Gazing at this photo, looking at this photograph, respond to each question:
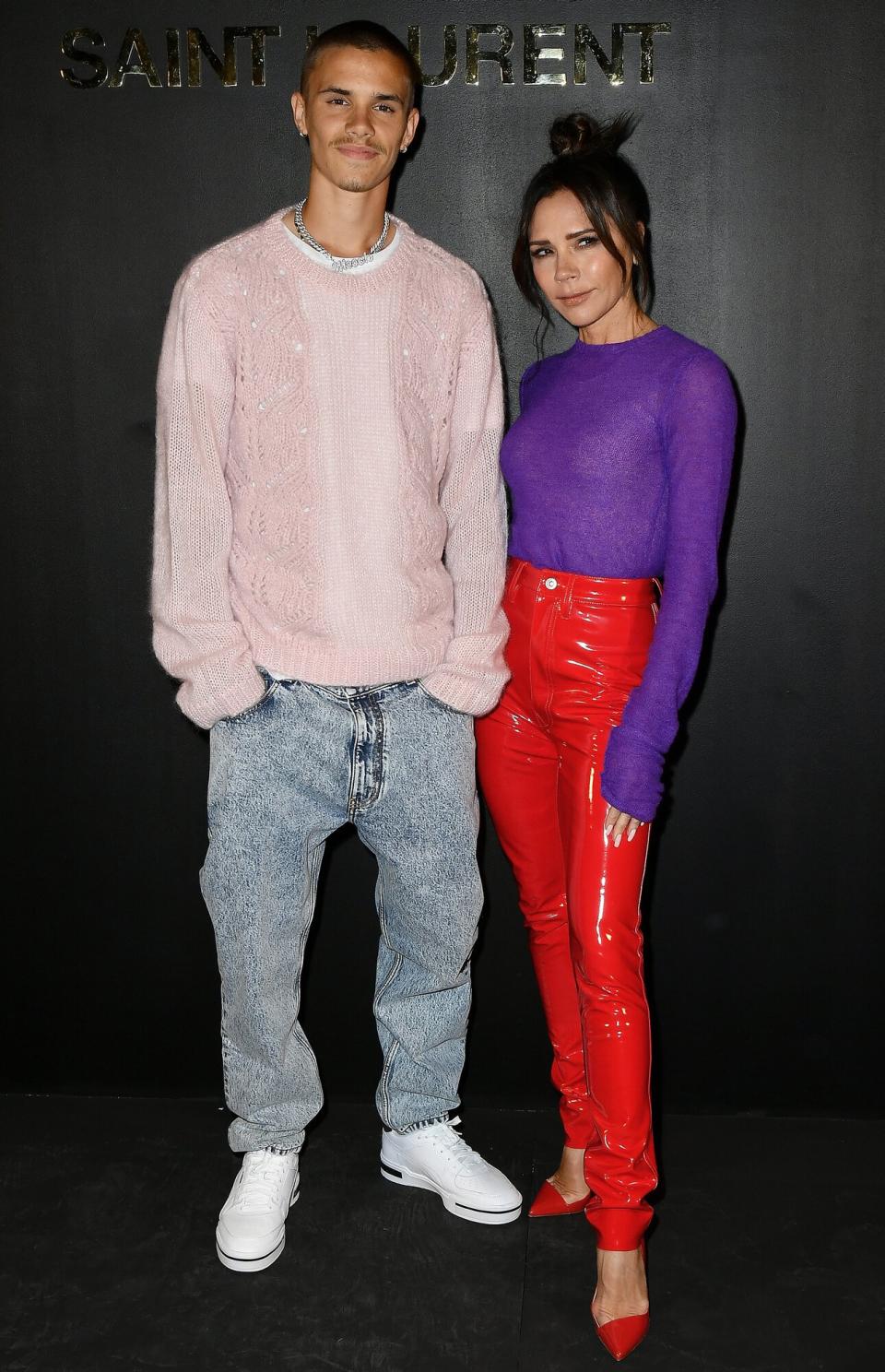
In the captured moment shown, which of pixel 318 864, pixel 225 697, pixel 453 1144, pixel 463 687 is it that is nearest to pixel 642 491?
pixel 463 687

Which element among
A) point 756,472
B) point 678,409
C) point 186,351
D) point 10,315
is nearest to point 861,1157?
point 756,472

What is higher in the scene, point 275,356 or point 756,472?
point 275,356

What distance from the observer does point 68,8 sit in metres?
2.33

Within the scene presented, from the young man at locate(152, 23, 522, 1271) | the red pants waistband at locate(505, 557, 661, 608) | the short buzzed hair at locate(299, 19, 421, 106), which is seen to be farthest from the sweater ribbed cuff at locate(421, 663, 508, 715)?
the short buzzed hair at locate(299, 19, 421, 106)

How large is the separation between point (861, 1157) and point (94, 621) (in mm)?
1867

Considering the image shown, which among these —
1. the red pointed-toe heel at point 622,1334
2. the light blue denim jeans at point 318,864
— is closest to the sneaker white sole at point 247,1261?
the light blue denim jeans at point 318,864

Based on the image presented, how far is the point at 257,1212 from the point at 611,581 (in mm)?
1259

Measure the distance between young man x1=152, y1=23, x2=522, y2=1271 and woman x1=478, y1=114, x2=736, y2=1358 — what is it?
126mm

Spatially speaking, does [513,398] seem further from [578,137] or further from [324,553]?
[324,553]

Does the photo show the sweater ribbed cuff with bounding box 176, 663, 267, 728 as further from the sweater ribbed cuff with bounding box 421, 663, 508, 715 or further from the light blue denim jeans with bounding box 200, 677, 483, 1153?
the sweater ribbed cuff with bounding box 421, 663, 508, 715

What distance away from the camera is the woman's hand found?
6.64 feet

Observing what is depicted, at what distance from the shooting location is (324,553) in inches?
80.1

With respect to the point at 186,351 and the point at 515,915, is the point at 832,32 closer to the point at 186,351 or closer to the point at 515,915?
the point at 186,351

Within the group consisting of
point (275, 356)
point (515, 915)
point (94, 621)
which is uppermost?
point (275, 356)
